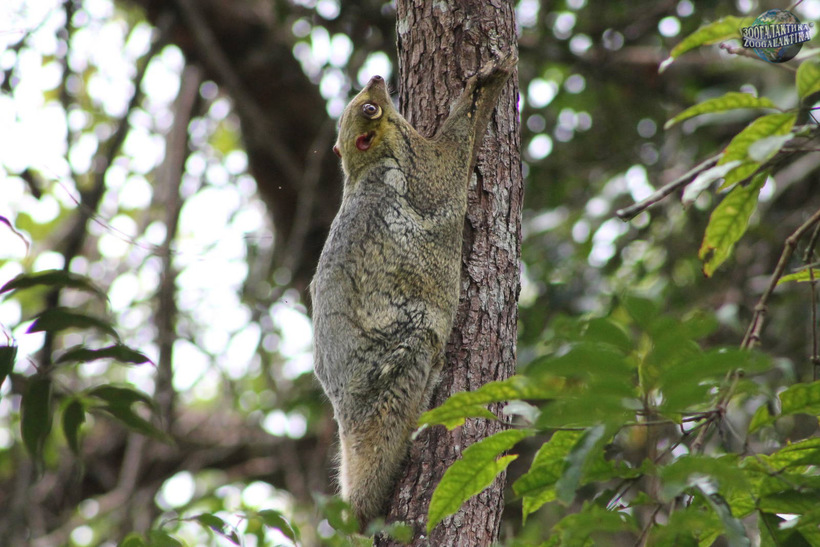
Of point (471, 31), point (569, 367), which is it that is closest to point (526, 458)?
point (471, 31)

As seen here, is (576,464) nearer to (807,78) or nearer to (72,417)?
(807,78)

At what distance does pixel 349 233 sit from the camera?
12.0 ft

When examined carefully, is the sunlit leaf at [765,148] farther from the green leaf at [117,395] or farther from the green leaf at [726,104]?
the green leaf at [117,395]

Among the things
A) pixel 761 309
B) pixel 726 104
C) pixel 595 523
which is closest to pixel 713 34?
pixel 726 104

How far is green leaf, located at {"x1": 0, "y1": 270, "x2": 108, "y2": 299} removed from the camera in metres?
2.63

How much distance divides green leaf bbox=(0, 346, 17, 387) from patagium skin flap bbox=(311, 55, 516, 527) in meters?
1.34

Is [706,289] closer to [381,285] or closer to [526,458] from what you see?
[526,458]

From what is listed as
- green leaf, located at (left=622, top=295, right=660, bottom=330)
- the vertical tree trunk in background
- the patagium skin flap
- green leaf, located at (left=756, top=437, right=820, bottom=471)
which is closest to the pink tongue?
the patagium skin flap

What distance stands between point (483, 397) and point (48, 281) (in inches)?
67.5

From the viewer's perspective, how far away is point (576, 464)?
1.61 m

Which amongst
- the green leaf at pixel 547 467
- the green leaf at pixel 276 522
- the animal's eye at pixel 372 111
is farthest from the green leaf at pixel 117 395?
the animal's eye at pixel 372 111

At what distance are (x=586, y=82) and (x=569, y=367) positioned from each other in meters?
5.90

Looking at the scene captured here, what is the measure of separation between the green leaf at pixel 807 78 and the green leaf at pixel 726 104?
15 centimetres

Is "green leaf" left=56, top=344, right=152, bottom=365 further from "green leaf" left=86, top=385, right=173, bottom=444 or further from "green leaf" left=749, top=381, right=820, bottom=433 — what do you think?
"green leaf" left=749, top=381, right=820, bottom=433
